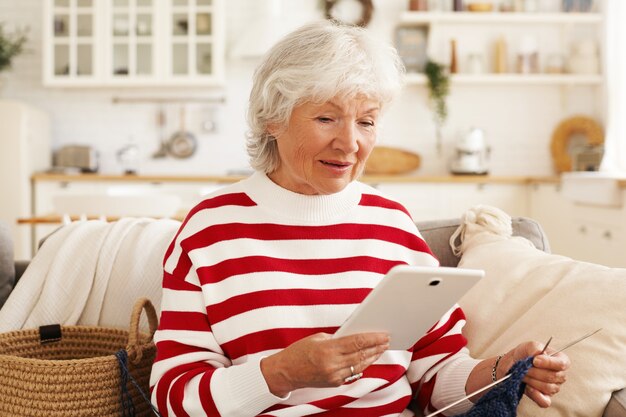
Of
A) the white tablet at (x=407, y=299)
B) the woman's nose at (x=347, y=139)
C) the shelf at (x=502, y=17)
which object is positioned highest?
the shelf at (x=502, y=17)

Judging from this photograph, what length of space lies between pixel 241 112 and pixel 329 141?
4.38 meters

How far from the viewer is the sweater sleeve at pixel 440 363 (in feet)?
4.56

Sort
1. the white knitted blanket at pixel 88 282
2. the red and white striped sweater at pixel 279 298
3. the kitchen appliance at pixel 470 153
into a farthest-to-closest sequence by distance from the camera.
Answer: the kitchen appliance at pixel 470 153
the white knitted blanket at pixel 88 282
the red and white striped sweater at pixel 279 298

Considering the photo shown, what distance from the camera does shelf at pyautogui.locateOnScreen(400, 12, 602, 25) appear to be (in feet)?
17.4

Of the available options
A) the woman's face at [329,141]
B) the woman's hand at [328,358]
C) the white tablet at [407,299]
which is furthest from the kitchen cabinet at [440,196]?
the woman's hand at [328,358]

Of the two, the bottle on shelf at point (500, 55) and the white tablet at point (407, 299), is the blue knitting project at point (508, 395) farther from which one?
the bottle on shelf at point (500, 55)

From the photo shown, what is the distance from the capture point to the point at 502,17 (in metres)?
5.35

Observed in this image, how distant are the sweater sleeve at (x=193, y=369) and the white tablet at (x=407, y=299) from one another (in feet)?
0.67

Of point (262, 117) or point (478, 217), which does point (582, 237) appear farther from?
point (262, 117)

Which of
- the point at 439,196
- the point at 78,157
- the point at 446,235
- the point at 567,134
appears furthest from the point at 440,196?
the point at 446,235

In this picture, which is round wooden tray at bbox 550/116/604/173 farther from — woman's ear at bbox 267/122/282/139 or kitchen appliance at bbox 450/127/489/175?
woman's ear at bbox 267/122/282/139

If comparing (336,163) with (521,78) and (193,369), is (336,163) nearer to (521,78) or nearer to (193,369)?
(193,369)

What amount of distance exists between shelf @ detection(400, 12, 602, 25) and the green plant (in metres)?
2.90

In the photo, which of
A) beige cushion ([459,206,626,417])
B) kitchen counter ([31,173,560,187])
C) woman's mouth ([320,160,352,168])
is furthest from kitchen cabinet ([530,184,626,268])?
woman's mouth ([320,160,352,168])
